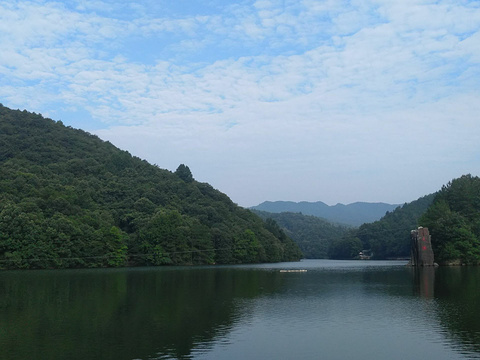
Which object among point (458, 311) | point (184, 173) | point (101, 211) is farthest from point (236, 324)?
point (184, 173)

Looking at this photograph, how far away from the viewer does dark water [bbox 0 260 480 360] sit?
2161 cm

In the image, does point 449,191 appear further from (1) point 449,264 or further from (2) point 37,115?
(2) point 37,115

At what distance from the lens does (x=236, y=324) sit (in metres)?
28.1

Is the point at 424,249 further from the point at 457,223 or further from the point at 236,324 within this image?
the point at 236,324

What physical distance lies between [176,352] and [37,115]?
140 metres

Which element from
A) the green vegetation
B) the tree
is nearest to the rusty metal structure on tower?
the green vegetation

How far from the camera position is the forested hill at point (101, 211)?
86375mm

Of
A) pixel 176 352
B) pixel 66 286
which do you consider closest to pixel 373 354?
pixel 176 352

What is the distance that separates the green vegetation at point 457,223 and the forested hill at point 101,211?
48507mm

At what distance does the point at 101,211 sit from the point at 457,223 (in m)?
75.1

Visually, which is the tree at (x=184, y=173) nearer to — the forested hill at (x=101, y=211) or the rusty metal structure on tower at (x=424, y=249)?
the forested hill at (x=101, y=211)

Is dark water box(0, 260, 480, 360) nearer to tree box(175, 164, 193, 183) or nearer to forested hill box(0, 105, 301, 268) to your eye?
forested hill box(0, 105, 301, 268)

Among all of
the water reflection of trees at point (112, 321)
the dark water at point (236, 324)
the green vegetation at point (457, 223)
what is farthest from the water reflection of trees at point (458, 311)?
the green vegetation at point (457, 223)

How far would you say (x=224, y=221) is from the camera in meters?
133
